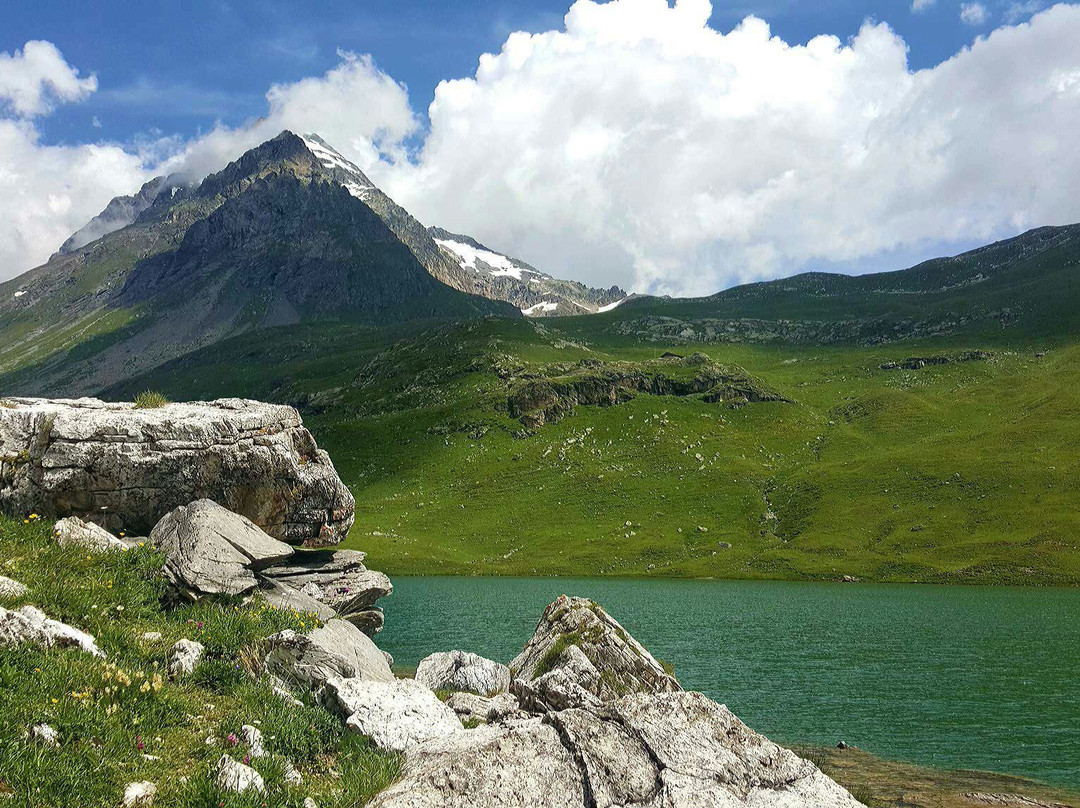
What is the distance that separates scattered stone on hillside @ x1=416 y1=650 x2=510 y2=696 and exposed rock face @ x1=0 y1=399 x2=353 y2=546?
8.38 metres

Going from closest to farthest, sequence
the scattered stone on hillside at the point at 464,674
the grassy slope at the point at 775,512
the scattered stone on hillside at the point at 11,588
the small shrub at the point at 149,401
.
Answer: the scattered stone on hillside at the point at 11,588, the scattered stone on hillside at the point at 464,674, the small shrub at the point at 149,401, the grassy slope at the point at 775,512

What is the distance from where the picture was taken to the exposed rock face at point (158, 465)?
25875 millimetres

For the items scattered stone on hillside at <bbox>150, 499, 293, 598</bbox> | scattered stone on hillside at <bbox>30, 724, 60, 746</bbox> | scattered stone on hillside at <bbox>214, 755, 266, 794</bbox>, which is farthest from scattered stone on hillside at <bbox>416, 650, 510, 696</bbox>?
scattered stone on hillside at <bbox>30, 724, 60, 746</bbox>

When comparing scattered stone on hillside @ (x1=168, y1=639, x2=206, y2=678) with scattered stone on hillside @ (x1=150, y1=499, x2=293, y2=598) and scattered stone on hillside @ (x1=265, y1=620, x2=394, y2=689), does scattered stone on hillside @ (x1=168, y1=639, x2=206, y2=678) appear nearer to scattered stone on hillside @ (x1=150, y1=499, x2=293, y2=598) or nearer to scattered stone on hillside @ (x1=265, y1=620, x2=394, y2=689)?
scattered stone on hillside @ (x1=265, y1=620, x2=394, y2=689)

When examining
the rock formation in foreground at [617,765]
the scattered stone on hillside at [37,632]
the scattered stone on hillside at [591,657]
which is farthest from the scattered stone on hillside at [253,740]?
the scattered stone on hillside at [591,657]

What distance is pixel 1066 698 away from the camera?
151 ft

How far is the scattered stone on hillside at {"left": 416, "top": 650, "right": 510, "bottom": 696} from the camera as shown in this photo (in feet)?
97.2

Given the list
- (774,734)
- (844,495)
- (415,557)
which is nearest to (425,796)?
(774,734)

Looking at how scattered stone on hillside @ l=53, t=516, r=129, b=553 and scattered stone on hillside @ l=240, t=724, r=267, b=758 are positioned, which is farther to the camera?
scattered stone on hillside @ l=53, t=516, r=129, b=553

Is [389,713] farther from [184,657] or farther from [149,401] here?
[149,401]

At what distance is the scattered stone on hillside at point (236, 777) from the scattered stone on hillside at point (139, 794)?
851 millimetres

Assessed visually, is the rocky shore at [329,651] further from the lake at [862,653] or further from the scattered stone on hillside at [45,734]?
the lake at [862,653]

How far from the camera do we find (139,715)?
11.6 metres

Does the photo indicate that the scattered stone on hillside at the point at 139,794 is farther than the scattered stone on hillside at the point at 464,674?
No
